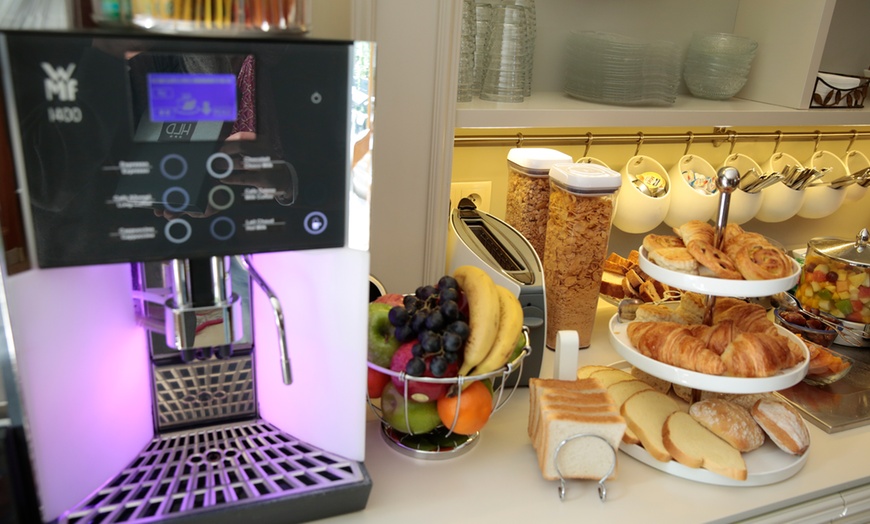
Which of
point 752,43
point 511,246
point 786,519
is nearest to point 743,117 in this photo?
point 752,43

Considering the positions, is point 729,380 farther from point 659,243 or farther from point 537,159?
point 537,159

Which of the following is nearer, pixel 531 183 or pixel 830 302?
pixel 531 183

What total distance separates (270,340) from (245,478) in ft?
0.47

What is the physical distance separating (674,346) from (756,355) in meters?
0.10

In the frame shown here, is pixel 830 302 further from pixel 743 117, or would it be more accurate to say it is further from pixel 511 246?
A: pixel 511 246

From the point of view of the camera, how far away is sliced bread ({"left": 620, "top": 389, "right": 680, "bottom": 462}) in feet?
2.94

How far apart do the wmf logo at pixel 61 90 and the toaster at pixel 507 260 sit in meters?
0.64

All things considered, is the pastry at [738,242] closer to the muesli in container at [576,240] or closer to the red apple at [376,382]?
the muesli in container at [576,240]

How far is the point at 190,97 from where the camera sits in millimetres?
566

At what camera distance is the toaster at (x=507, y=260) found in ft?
3.41

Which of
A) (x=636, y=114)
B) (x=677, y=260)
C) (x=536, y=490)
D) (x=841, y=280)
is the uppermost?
(x=636, y=114)

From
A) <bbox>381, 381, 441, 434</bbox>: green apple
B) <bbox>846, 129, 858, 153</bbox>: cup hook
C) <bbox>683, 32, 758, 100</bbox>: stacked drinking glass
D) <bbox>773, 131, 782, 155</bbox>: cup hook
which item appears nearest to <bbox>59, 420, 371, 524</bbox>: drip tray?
<bbox>381, 381, 441, 434</bbox>: green apple

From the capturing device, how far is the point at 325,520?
0.77 meters

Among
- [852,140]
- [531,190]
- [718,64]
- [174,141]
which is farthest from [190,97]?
[852,140]
